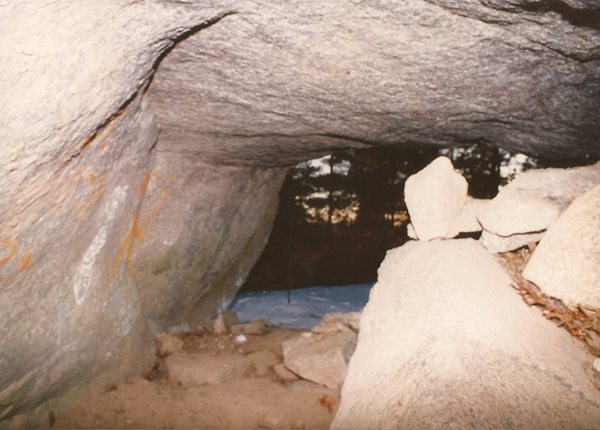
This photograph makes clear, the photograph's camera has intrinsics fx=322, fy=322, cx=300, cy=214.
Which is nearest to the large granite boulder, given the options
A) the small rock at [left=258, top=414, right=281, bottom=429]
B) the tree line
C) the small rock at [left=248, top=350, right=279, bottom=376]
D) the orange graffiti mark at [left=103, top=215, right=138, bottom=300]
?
the small rock at [left=258, top=414, right=281, bottom=429]

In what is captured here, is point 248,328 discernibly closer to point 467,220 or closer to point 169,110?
point 169,110

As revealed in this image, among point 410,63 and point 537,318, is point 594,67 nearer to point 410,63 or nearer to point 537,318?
point 410,63

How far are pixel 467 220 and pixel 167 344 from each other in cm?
408

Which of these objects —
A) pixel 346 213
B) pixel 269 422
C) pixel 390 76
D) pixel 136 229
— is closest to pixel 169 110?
→ pixel 136 229

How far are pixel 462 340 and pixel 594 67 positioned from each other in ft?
7.68

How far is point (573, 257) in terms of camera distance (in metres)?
2.12

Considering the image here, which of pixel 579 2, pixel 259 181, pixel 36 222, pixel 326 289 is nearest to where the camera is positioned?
pixel 579 2

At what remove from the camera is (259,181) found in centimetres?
586

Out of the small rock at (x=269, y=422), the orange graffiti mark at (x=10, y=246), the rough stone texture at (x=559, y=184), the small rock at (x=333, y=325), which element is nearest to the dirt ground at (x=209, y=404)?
the small rock at (x=269, y=422)

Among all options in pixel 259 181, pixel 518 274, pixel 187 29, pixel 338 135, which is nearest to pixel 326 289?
pixel 259 181

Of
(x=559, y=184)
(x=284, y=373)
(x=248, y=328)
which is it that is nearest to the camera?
(x=559, y=184)

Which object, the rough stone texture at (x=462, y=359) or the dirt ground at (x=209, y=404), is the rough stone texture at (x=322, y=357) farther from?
the rough stone texture at (x=462, y=359)

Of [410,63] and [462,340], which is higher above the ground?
[410,63]

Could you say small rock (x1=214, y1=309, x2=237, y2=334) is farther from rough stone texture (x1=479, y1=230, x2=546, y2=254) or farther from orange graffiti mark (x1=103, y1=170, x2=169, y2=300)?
rough stone texture (x1=479, y1=230, x2=546, y2=254)
